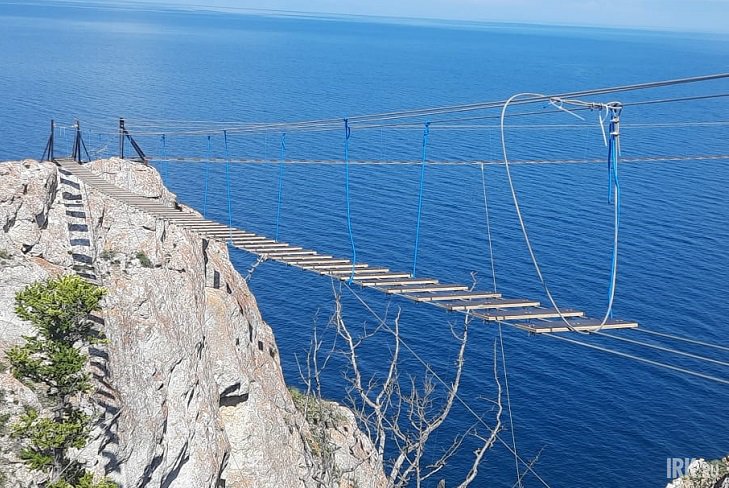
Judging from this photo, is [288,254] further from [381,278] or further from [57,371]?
[57,371]

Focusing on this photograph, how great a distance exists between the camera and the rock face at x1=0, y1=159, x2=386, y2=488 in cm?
1881

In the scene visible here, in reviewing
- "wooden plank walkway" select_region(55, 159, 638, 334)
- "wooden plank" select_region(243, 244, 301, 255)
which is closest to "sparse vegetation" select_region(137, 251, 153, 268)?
"wooden plank walkway" select_region(55, 159, 638, 334)

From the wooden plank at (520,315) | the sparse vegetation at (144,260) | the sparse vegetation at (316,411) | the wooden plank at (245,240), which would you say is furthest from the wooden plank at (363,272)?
the sparse vegetation at (316,411)

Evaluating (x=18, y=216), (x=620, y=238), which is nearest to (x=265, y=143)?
(x=620, y=238)

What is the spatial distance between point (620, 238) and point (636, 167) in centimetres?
2500

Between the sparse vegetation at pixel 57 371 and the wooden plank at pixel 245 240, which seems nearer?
the sparse vegetation at pixel 57 371

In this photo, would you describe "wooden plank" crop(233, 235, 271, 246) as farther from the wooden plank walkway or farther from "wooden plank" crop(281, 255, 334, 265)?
"wooden plank" crop(281, 255, 334, 265)

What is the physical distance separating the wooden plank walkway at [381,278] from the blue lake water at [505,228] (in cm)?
1585

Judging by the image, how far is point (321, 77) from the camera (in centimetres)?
13812

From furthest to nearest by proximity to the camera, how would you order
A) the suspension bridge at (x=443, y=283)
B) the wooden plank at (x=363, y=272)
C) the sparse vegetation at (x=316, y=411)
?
the sparse vegetation at (x=316, y=411)
the wooden plank at (x=363, y=272)
the suspension bridge at (x=443, y=283)

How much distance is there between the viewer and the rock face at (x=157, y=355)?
1881cm

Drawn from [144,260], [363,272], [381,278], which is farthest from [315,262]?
[144,260]

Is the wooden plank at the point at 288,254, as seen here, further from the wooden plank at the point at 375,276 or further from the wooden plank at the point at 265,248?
the wooden plank at the point at 375,276

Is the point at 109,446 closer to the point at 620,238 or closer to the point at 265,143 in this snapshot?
the point at 620,238
